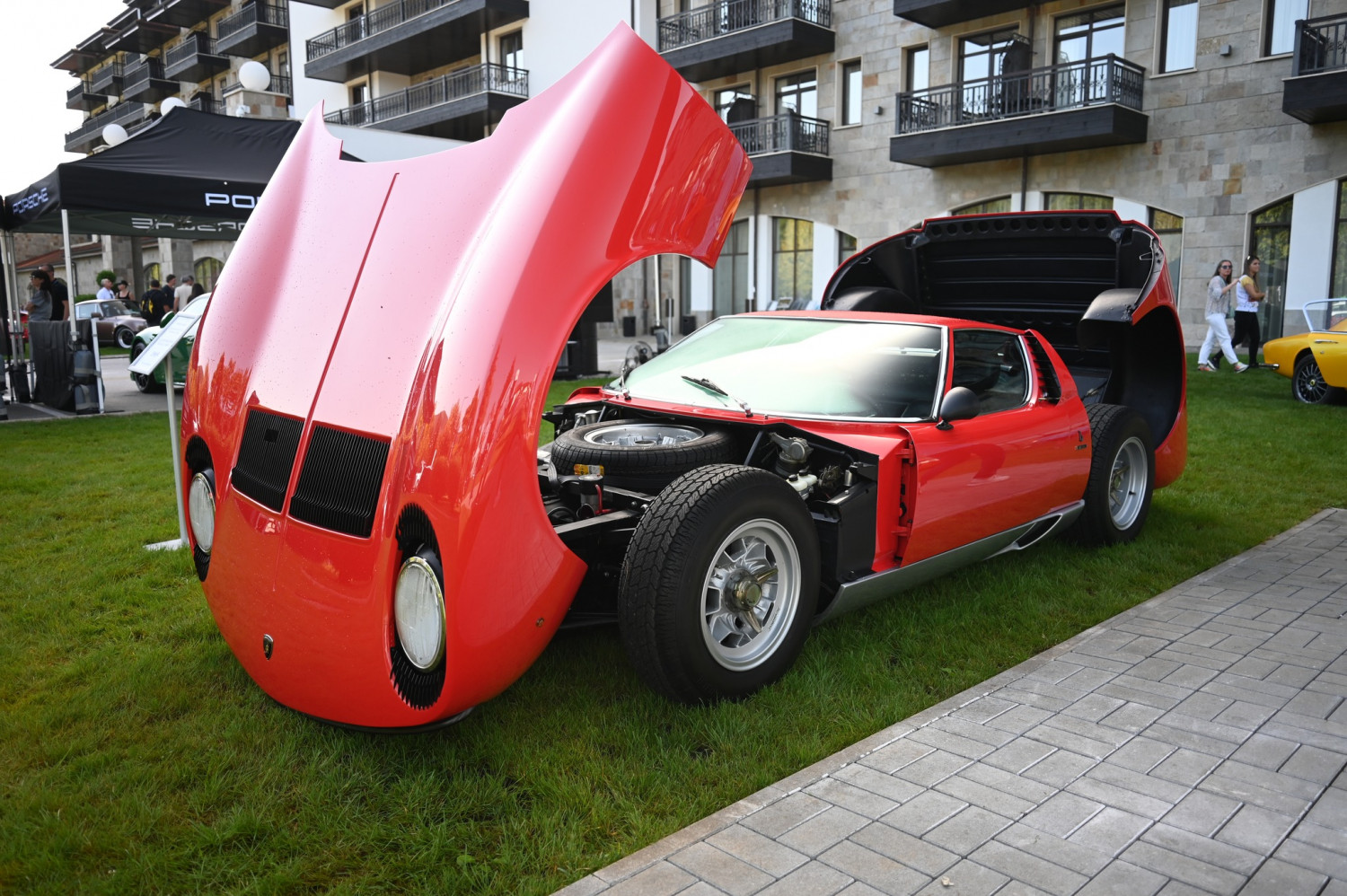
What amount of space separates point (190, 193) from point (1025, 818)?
11.8m

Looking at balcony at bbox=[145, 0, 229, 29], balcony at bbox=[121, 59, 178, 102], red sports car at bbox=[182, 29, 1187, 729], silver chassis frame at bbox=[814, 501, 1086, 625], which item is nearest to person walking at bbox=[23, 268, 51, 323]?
red sports car at bbox=[182, 29, 1187, 729]

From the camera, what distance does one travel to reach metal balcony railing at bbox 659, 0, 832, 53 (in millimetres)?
25156

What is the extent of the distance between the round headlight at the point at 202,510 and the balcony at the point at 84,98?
230 feet

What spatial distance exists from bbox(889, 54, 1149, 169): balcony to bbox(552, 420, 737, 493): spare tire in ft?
61.5

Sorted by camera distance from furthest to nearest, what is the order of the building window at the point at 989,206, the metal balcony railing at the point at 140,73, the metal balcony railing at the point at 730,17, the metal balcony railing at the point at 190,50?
the metal balcony railing at the point at 140,73
the metal balcony railing at the point at 190,50
the metal balcony railing at the point at 730,17
the building window at the point at 989,206

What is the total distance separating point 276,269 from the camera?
3.76m

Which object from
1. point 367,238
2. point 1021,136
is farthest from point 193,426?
point 1021,136

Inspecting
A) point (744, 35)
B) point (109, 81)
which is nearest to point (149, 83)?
point (109, 81)

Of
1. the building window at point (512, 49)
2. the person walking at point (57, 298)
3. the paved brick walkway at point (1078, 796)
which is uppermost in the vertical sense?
the building window at point (512, 49)

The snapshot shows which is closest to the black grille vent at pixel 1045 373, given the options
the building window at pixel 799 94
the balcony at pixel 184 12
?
the building window at pixel 799 94

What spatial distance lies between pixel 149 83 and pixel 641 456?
5829 centimetres

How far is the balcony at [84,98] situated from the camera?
2462 inches

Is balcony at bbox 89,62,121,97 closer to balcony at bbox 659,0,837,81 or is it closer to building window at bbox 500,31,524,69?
building window at bbox 500,31,524,69

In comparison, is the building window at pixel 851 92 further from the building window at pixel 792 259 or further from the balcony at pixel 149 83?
the balcony at pixel 149 83
